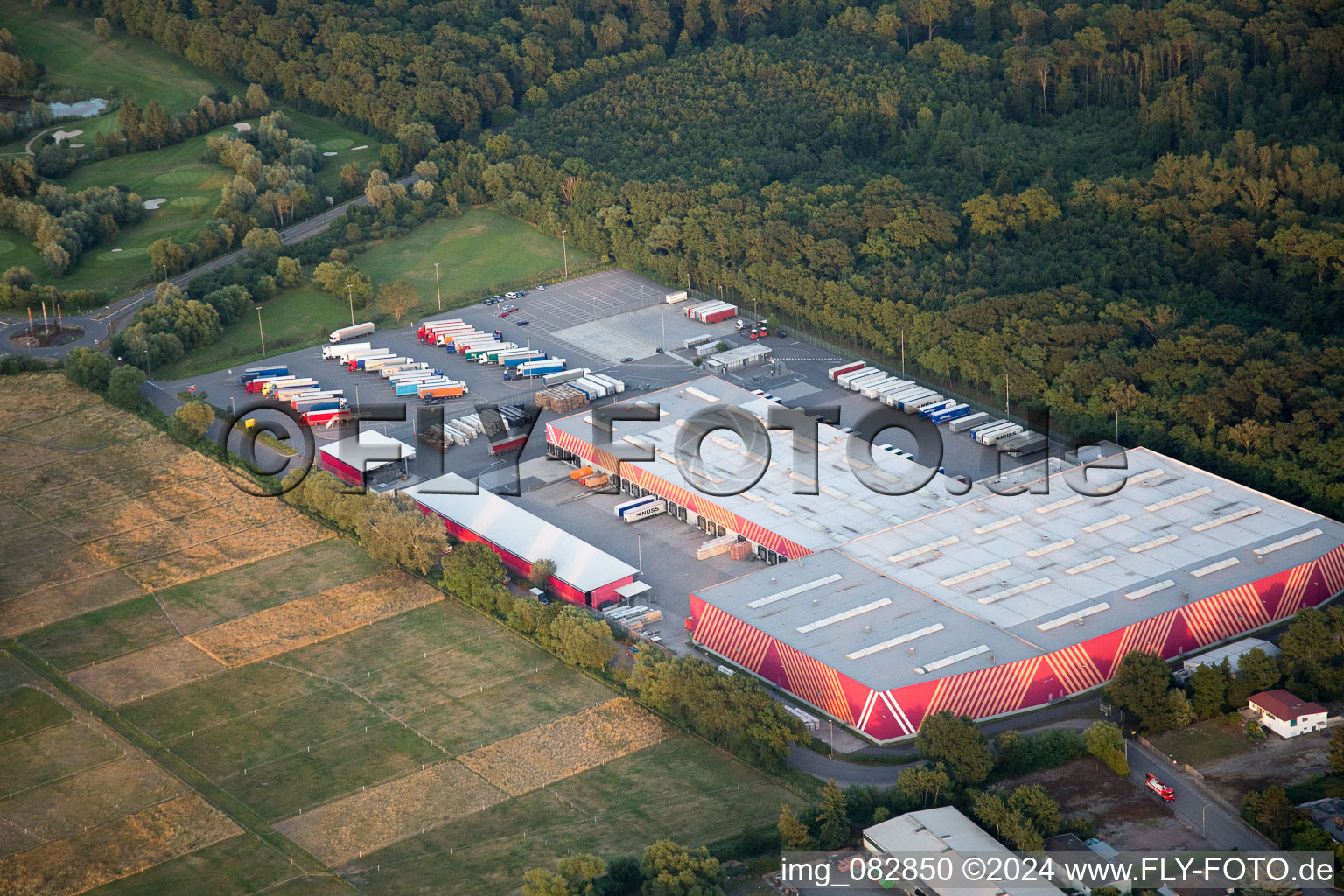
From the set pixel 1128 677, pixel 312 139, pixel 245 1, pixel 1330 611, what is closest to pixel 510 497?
pixel 1128 677

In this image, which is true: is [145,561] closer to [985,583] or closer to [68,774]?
[68,774]

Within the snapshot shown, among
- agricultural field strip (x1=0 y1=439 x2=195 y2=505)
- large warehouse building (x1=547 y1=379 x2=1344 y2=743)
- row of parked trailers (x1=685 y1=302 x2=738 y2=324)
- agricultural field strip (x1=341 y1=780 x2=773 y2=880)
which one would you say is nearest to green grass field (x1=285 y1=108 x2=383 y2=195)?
row of parked trailers (x1=685 y1=302 x2=738 y2=324)

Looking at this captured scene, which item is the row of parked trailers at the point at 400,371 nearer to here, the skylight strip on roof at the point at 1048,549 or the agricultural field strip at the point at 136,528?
the agricultural field strip at the point at 136,528

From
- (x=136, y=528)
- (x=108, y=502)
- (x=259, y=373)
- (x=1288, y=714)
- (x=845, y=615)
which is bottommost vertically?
(x=136, y=528)

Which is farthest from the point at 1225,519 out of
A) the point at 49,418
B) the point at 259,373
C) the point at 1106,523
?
the point at 49,418

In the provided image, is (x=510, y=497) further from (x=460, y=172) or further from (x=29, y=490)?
(x=460, y=172)

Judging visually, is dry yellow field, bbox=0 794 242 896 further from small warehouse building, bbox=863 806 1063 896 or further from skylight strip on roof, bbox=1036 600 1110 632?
skylight strip on roof, bbox=1036 600 1110 632
